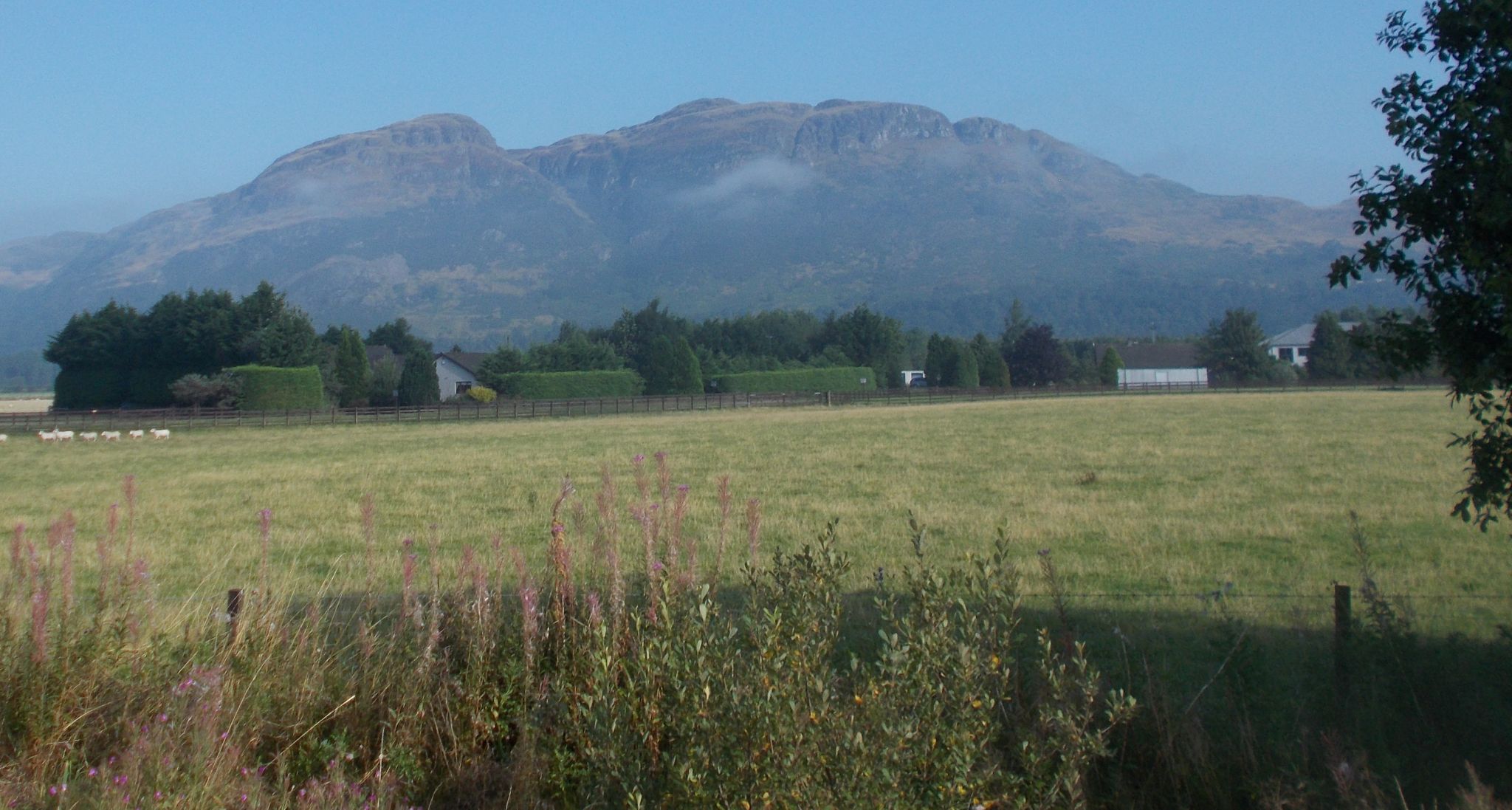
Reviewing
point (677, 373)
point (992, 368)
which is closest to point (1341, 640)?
point (677, 373)

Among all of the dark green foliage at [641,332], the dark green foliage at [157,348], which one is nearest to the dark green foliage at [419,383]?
the dark green foliage at [157,348]

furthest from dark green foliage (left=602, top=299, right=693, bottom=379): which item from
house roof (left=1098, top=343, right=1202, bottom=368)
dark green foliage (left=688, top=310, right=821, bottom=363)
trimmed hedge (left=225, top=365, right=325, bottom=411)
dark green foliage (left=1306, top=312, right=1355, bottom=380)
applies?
dark green foliage (left=1306, top=312, right=1355, bottom=380)

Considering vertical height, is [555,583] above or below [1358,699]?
above

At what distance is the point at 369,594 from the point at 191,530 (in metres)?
12.5

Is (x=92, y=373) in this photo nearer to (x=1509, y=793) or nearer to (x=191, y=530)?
(x=191, y=530)

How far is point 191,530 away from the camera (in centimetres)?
1750

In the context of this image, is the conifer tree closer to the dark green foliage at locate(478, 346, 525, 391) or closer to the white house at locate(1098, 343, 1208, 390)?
the dark green foliage at locate(478, 346, 525, 391)

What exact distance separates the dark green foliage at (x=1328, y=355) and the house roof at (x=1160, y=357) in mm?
35781

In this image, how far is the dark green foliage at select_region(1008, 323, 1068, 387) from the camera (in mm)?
118250

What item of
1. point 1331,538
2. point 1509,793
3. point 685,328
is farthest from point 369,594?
point 685,328

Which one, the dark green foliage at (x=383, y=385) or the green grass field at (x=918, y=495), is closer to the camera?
the green grass field at (x=918, y=495)

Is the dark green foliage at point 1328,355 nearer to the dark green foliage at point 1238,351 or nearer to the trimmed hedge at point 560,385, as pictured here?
the dark green foliage at point 1238,351

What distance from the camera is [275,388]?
6850 cm

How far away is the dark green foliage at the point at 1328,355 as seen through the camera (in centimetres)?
10094
